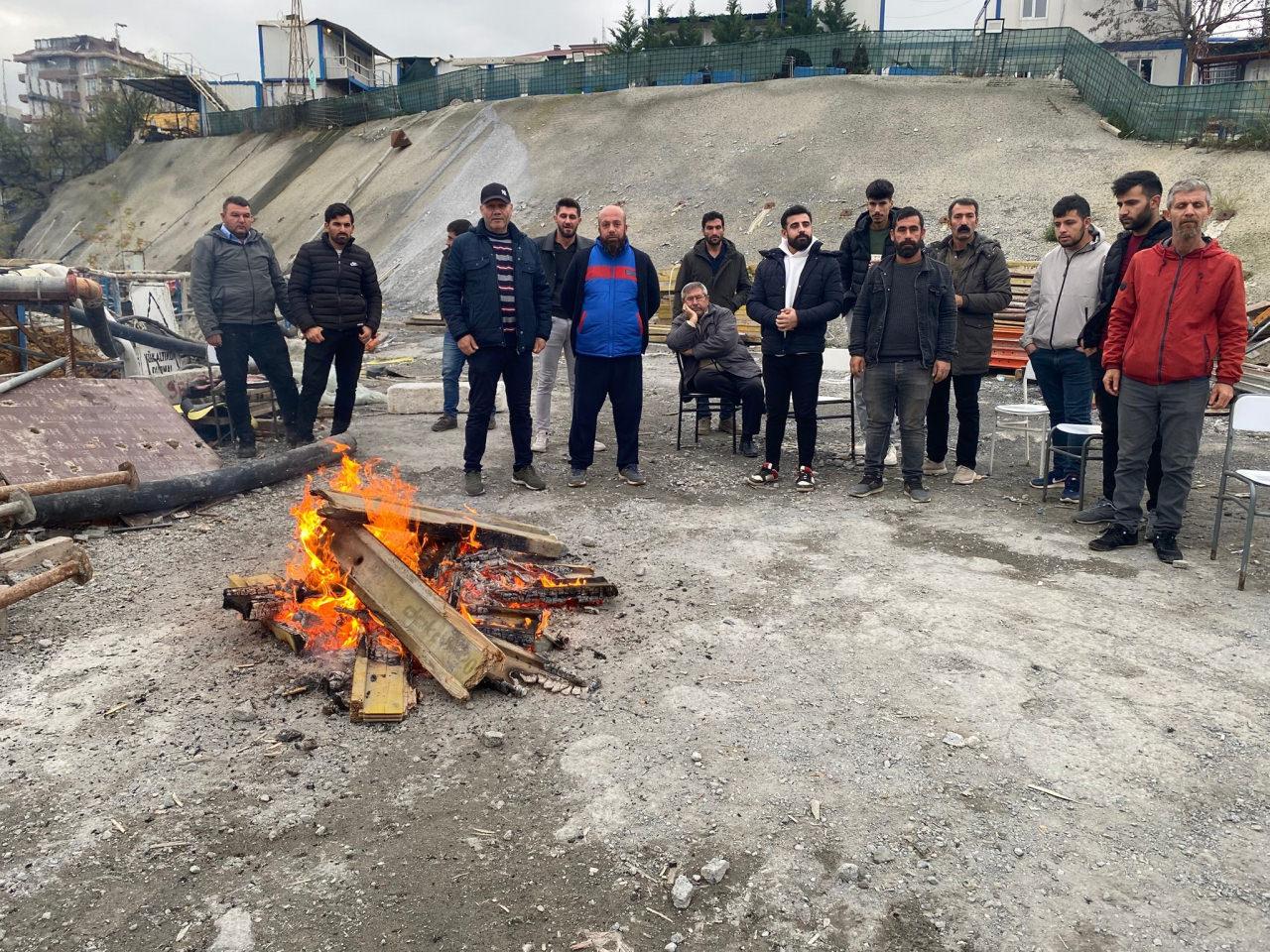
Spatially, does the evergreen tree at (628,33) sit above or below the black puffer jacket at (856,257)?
above

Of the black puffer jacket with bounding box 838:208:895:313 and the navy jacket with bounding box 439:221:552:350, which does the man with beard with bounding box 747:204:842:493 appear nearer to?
the black puffer jacket with bounding box 838:208:895:313

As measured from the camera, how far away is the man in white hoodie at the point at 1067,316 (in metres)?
6.26

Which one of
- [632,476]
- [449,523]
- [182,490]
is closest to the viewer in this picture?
[449,523]

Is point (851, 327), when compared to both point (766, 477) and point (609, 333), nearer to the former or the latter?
point (766, 477)

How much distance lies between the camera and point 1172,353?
5.26 meters

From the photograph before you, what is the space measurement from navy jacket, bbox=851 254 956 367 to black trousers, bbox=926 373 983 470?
36 centimetres

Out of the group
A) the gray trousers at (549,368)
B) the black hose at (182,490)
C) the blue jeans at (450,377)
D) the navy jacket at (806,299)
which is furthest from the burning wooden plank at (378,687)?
the blue jeans at (450,377)

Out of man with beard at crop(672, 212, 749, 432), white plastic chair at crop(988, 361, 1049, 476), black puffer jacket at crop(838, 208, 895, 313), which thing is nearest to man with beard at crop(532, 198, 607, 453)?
man with beard at crop(672, 212, 749, 432)

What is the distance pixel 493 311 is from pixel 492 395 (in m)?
0.70

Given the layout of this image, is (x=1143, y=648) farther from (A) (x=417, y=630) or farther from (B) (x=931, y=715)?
(A) (x=417, y=630)

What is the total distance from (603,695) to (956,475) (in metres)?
4.56

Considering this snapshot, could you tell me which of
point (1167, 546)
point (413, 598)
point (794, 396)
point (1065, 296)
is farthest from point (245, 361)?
point (1167, 546)

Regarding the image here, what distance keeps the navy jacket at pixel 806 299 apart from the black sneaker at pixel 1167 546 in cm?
268

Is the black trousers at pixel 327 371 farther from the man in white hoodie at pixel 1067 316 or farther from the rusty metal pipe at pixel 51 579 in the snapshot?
the man in white hoodie at pixel 1067 316
